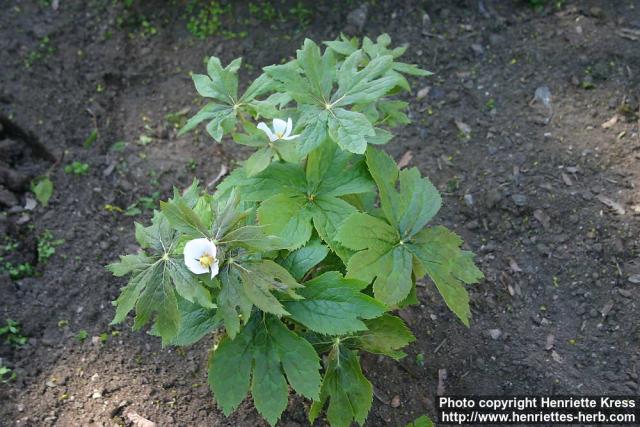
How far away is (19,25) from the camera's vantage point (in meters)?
3.68

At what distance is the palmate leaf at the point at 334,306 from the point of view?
1.81 meters

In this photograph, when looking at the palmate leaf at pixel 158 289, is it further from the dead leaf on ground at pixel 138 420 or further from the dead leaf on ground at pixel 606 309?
the dead leaf on ground at pixel 606 309

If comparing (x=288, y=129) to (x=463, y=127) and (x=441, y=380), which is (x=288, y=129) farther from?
(x=463, y=127)

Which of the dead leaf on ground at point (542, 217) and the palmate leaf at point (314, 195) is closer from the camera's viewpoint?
the palmate leaf at point (314, 195)

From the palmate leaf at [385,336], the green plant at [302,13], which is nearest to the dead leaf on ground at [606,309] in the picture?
the palmate leaf at [385,336]

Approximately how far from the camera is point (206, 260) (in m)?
1.63

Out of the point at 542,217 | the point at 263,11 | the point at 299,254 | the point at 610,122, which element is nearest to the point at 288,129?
the point at 299,254

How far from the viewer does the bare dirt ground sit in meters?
2.41

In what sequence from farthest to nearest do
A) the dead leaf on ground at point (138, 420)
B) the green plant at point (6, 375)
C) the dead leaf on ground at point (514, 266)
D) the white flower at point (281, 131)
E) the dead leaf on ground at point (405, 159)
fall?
the dead leaf on ground at point (405, 159)
the dead leaf on ground at point (514, 266)
the green plant at point (6, 375)
the dead leaf on ground at point (138, 420)
the white flower at point (281, 131)

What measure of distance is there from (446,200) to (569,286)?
2.31ft

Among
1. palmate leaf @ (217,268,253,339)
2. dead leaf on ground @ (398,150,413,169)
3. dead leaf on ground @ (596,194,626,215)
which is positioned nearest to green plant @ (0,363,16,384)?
palmate leaf @ (217,268,253,339)

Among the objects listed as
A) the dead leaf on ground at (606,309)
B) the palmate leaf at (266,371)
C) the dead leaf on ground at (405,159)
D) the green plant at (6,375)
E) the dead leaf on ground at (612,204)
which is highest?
the palmate leaf at (266,371)

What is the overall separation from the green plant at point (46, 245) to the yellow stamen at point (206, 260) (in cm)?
154

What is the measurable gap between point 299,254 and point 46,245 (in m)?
1.56
